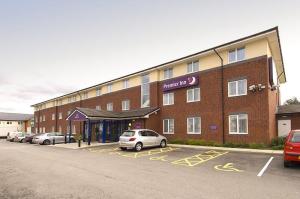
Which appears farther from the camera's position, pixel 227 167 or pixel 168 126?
pixel 168 126

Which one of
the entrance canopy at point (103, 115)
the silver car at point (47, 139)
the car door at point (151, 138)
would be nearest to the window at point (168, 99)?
the entrance canopy at point (103, 115)

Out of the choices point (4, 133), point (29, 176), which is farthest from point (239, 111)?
point (4, 133)

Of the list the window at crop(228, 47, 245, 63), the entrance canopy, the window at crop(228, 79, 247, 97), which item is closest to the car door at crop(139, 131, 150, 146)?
the entrance canopy

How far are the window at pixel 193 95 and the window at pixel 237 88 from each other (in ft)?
10.4

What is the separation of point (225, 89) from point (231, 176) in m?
12.1

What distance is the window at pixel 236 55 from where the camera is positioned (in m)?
19.7

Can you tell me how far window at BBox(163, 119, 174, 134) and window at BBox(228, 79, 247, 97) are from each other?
22.7 ft

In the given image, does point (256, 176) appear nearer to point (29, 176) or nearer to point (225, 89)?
point (29, 176)

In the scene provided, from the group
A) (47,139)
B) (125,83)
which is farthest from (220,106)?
(47,139)

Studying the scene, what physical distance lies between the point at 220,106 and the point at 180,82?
489cm

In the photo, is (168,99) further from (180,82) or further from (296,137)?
(296,137)

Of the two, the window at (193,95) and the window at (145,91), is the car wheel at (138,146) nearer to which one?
the window at (193,95)

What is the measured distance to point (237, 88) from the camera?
Result: 64.7 ft

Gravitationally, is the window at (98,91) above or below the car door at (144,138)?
above
